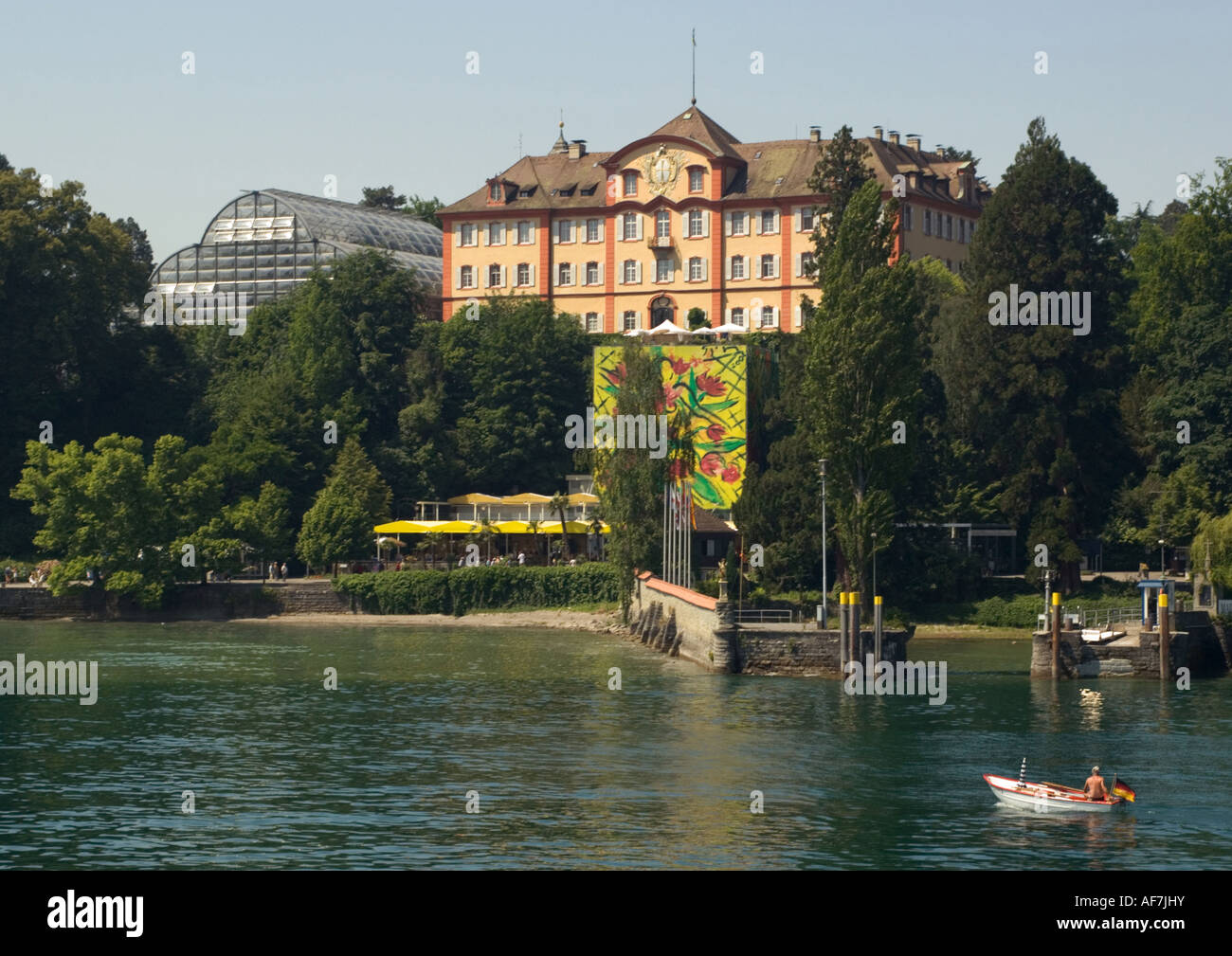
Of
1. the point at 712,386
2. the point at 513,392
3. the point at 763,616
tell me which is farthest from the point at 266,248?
the point at 763,616

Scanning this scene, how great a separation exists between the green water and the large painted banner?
31.9 metres

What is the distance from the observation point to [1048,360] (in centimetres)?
9806

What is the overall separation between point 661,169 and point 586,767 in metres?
90.4

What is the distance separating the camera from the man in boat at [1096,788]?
155ft

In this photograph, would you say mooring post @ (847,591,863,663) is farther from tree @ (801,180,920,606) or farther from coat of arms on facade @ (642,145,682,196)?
coat of arms on facade @ (642,145,682,196)

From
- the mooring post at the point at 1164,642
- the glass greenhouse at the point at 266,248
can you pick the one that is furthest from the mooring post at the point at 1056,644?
the glass greenhouse at the point at 266,248

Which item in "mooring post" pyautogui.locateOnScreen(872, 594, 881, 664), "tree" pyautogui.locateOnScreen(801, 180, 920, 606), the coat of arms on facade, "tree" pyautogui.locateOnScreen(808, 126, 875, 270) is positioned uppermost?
the coat of arms on facade

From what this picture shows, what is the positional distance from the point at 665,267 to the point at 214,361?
32.8 metres

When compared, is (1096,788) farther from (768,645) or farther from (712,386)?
(712,386)

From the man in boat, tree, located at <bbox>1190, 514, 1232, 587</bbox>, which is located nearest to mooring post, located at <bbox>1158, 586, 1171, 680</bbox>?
tree, located at <bbox>1190, 514, 1232, 587</bbox>

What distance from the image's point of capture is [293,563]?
117 metres

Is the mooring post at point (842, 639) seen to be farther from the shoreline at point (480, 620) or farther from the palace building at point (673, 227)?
the palace building at point (673, 227)

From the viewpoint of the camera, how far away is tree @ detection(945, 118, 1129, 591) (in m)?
97.5
